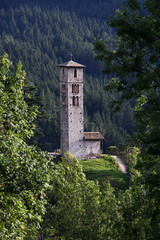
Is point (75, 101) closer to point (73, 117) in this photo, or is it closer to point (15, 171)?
point (73, 117)

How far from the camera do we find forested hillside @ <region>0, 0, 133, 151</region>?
91.9 meters

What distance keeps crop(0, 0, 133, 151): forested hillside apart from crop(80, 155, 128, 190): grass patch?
5265mm

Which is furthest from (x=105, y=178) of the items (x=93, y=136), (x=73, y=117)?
(x=73, y=117)

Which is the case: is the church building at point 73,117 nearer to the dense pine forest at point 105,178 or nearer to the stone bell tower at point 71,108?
the stone bell tower at point 71,108

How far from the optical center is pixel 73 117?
1790 inches

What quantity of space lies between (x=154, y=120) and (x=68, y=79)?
33.2m

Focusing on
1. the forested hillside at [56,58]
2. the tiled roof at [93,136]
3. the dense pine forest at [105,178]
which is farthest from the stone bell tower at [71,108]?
the dense pine forest at [105,178]

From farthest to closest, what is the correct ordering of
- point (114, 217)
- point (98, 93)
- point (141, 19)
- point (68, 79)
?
1. point (98, 93)
2. point (68, 79)
3. point (114, 217)
4. point (141, 19)

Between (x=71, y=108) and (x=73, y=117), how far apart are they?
3.30 feet

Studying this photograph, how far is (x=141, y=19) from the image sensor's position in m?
12.7

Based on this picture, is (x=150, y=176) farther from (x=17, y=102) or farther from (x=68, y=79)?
(x=68, y=79)

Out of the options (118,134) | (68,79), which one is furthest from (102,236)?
(118,134)

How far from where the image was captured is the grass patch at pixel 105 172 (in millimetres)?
36406

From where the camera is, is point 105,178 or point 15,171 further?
point 105,178
